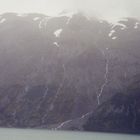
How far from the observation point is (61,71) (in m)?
164

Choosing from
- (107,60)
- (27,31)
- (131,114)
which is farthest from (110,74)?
(27,31)

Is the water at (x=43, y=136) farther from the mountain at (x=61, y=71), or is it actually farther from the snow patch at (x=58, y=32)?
the snow patch at (x=58, y=32)

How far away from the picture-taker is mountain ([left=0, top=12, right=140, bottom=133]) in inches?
5822

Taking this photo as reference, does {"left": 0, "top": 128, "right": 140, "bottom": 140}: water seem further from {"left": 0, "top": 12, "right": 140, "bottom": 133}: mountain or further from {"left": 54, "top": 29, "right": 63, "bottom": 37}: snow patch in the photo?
{"left": 54, "top": 29, "right": 63, "bottom": 37}: snow patch

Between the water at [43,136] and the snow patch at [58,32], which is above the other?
the water at [43,136]

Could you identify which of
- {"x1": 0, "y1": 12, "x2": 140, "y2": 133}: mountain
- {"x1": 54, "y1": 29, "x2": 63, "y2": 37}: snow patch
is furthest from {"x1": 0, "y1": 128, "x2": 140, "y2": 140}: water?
{"x1": 54, "y1": 29, "x2": 63, "y2": 37}: snow patch

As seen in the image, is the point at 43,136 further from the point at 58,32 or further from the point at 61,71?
the point at 58,32

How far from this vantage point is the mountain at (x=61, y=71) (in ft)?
485

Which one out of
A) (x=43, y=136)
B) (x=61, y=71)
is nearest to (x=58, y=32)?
(x=61, y=71)

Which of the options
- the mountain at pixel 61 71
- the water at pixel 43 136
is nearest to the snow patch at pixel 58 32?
the mountain at pixel 61 71

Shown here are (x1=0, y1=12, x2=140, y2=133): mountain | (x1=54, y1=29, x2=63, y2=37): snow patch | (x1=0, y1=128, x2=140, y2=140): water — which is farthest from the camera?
(x1=54, y1=29, x2=63, y2=37): snow patch

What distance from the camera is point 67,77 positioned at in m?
160

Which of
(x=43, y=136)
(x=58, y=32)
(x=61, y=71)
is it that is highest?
(x=43, y=136)

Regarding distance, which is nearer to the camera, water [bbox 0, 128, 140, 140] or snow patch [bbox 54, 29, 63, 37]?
water [bbox 0, 128, 140, 140]
